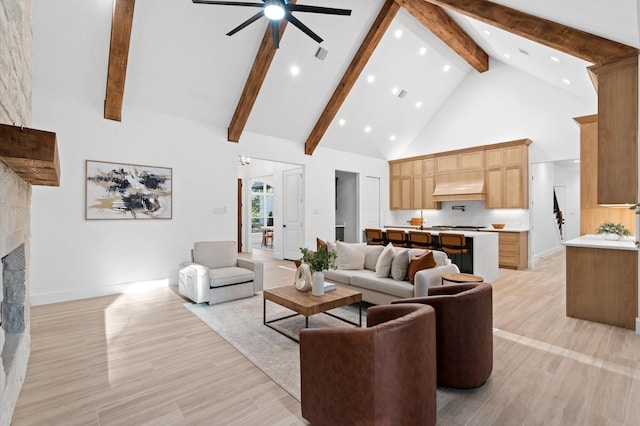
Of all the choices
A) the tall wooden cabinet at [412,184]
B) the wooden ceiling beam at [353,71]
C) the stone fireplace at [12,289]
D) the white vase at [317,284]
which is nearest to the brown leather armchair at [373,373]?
the white vase at [317,284]

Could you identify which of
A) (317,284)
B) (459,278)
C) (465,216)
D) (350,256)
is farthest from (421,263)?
(465,216)

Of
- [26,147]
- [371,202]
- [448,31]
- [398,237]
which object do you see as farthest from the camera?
[371,202]

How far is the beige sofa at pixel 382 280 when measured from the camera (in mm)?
3408

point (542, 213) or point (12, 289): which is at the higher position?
point (542, 213)

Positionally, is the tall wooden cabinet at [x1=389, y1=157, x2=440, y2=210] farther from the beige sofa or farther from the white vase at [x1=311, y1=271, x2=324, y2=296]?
the white vase at [x1=311, y1=271, x2=324, y2=296]

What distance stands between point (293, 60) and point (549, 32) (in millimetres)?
3758

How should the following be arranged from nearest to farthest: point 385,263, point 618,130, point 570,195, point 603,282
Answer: point 618,130 → point 603,282 → point 385,263 → point 570,195

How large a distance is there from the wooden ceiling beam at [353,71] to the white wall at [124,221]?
1.18 metres

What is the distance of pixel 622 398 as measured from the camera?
215 centimetres

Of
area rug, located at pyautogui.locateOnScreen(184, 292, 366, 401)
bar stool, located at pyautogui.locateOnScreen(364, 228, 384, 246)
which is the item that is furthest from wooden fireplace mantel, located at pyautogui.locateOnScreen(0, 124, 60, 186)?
bar stool, located at pyautogui.locateOnScreen(364, 228, 384, 246)

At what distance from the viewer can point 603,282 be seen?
3564 mm

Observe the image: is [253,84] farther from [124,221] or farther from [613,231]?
[613,231]

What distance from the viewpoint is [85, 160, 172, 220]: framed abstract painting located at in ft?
15.4

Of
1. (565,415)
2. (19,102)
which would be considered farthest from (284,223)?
(565,415)
